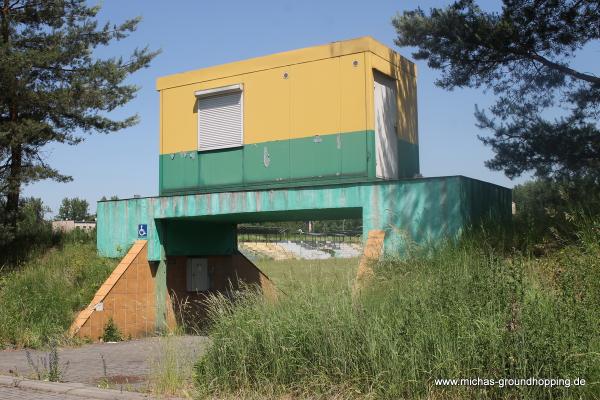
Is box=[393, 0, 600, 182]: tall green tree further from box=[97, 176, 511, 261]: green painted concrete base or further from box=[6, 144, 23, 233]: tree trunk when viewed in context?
box=[6, 144, 23, 233]: tree trunk

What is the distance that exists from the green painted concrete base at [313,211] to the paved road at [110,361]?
353 centimetres

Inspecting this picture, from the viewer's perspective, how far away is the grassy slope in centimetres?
1370

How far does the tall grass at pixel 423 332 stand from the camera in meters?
6.23

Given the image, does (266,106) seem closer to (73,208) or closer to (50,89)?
(50,89)

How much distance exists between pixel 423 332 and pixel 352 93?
8.20m

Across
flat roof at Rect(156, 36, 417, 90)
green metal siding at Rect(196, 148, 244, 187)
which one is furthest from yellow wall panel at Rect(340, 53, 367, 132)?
green metal siding at Rect(196, 148, 244, 187)

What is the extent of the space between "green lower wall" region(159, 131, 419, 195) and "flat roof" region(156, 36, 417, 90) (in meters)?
1.93

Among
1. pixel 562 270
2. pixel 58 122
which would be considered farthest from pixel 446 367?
pixel 58 122

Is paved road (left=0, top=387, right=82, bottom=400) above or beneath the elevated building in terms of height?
beneath

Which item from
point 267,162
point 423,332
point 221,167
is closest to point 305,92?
point 267,162

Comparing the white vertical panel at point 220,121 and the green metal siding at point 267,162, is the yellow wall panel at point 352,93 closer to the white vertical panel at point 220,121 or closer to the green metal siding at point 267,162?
the green metal siding at point 267,162

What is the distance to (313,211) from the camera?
1445cm

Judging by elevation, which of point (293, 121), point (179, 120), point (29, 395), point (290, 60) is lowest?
point (29, 395)

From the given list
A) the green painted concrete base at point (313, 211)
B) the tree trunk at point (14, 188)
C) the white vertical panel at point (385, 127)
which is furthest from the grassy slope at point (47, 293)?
the white vertical panel at point (385, 127)
